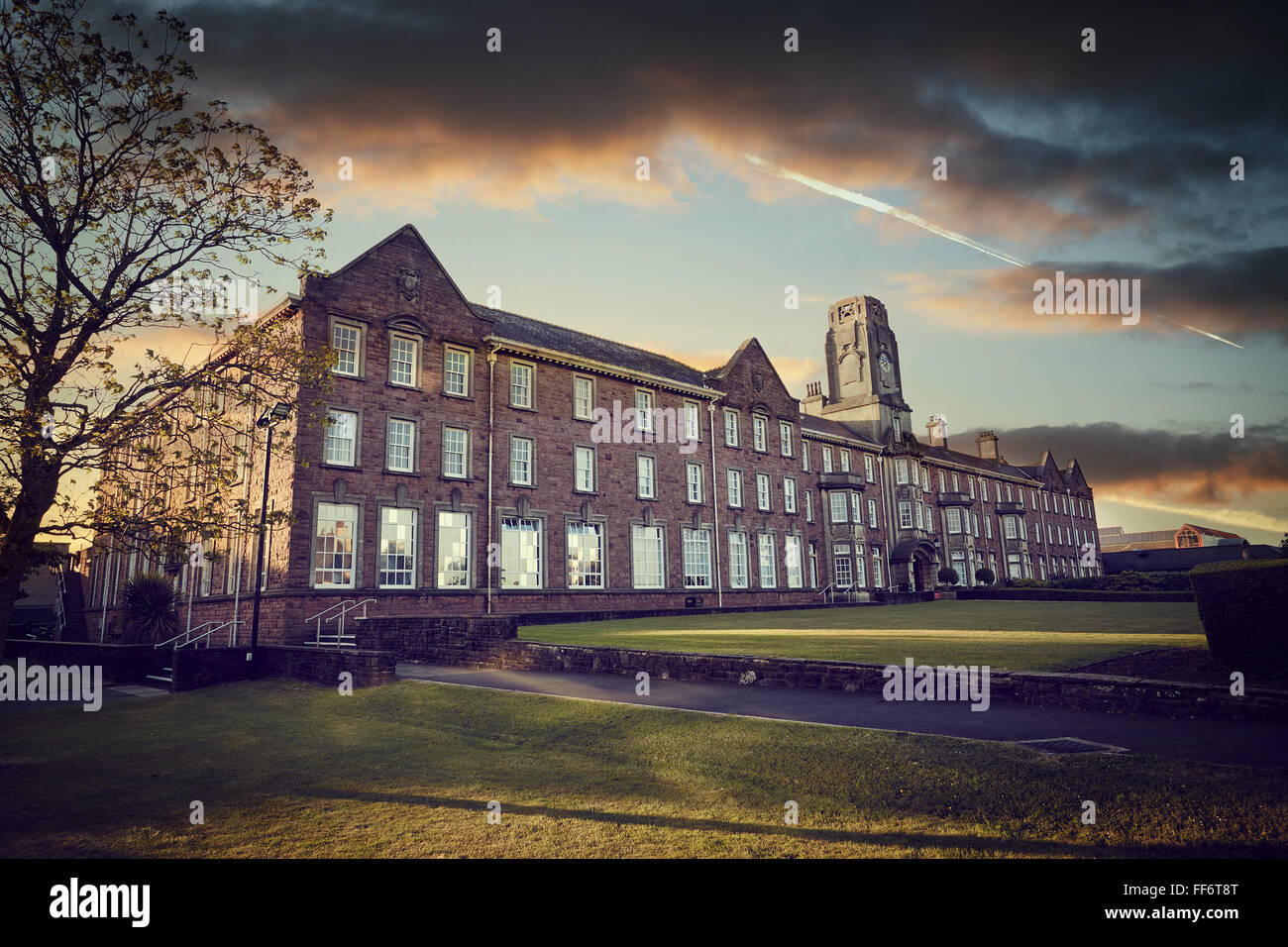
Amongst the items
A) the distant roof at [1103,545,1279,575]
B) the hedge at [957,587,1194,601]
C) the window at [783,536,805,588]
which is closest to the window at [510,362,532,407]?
the window at [783,536,805,588]

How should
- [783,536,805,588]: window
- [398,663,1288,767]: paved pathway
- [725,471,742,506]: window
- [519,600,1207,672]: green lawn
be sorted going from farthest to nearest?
1. [783,536,805,588]: window
2. [725,471,742,506]: window
3. [519,600,1207,672]: green lawn
4. [398,663,1288,767]: paved pathway

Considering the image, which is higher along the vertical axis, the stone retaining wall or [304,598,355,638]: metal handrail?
[304,598,355,638]: metal handrail

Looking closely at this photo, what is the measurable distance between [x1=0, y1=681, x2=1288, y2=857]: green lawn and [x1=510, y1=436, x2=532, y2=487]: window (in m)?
18.8

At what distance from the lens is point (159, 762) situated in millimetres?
9539

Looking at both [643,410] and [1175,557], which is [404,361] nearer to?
[643,410]

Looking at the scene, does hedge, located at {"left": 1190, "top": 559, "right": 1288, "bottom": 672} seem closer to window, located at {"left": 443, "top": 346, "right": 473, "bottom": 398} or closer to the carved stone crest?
window, located at {"left": 443, "top": 346, "right": 473, "bottom": 398}

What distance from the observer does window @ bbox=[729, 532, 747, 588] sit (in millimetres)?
37562

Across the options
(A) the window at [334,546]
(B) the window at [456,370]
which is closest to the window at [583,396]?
(B) the window at [456,370]

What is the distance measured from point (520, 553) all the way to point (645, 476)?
810 centimetres

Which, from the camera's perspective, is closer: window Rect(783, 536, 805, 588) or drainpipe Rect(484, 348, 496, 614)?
drainpipe Rect(484, 348, 496, 614)

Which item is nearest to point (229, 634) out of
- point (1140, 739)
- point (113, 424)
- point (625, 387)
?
point (113, 424)

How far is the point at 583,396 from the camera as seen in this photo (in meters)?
32.6
